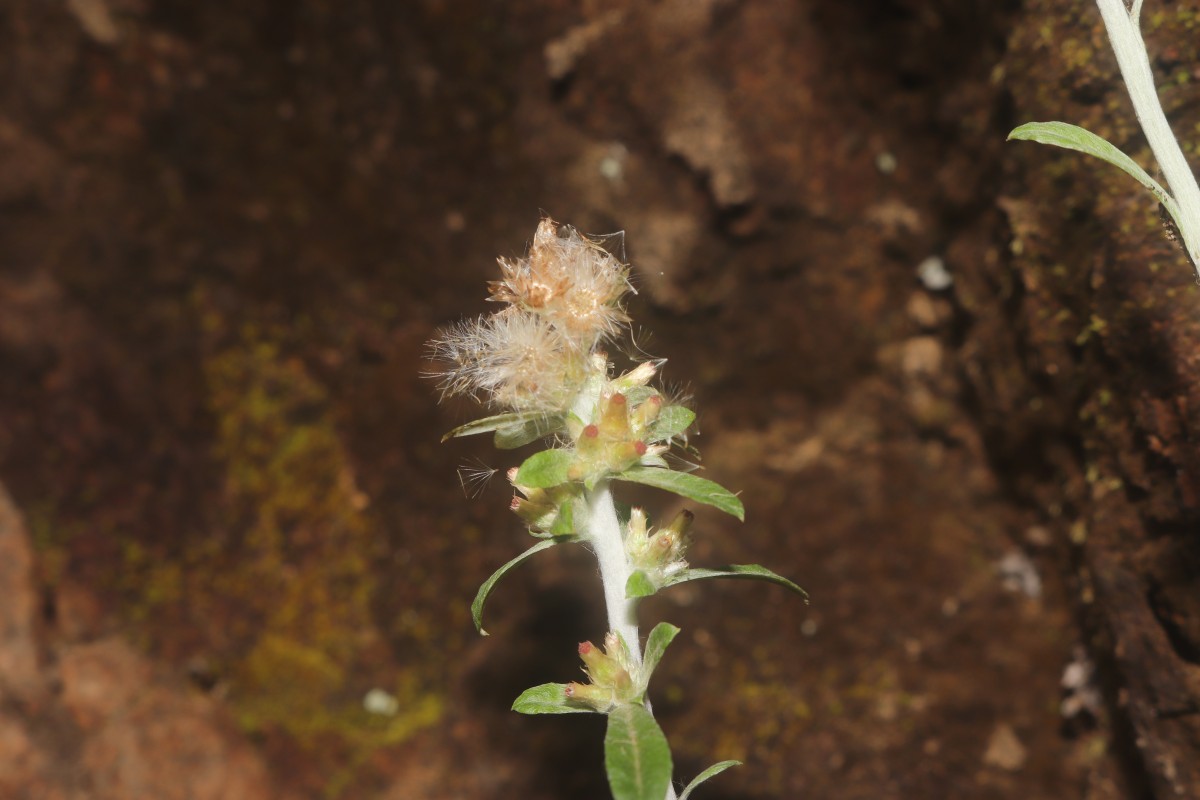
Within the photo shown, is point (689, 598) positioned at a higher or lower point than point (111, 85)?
lower

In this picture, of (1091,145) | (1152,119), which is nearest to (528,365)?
(1091,145)

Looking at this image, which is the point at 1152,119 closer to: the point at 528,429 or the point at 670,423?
the point at 670,423

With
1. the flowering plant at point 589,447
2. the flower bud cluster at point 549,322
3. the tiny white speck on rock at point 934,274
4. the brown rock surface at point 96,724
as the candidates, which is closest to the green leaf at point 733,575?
the flowering plant at point 589,447

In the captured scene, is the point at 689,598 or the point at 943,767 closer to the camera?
the point at 943,767

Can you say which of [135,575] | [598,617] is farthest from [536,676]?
[135,575]

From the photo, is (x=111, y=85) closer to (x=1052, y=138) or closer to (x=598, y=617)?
(x=598, y=617)

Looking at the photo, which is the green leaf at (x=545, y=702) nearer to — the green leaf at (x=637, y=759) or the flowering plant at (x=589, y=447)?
the flowering plant at (x=589, y=447)
